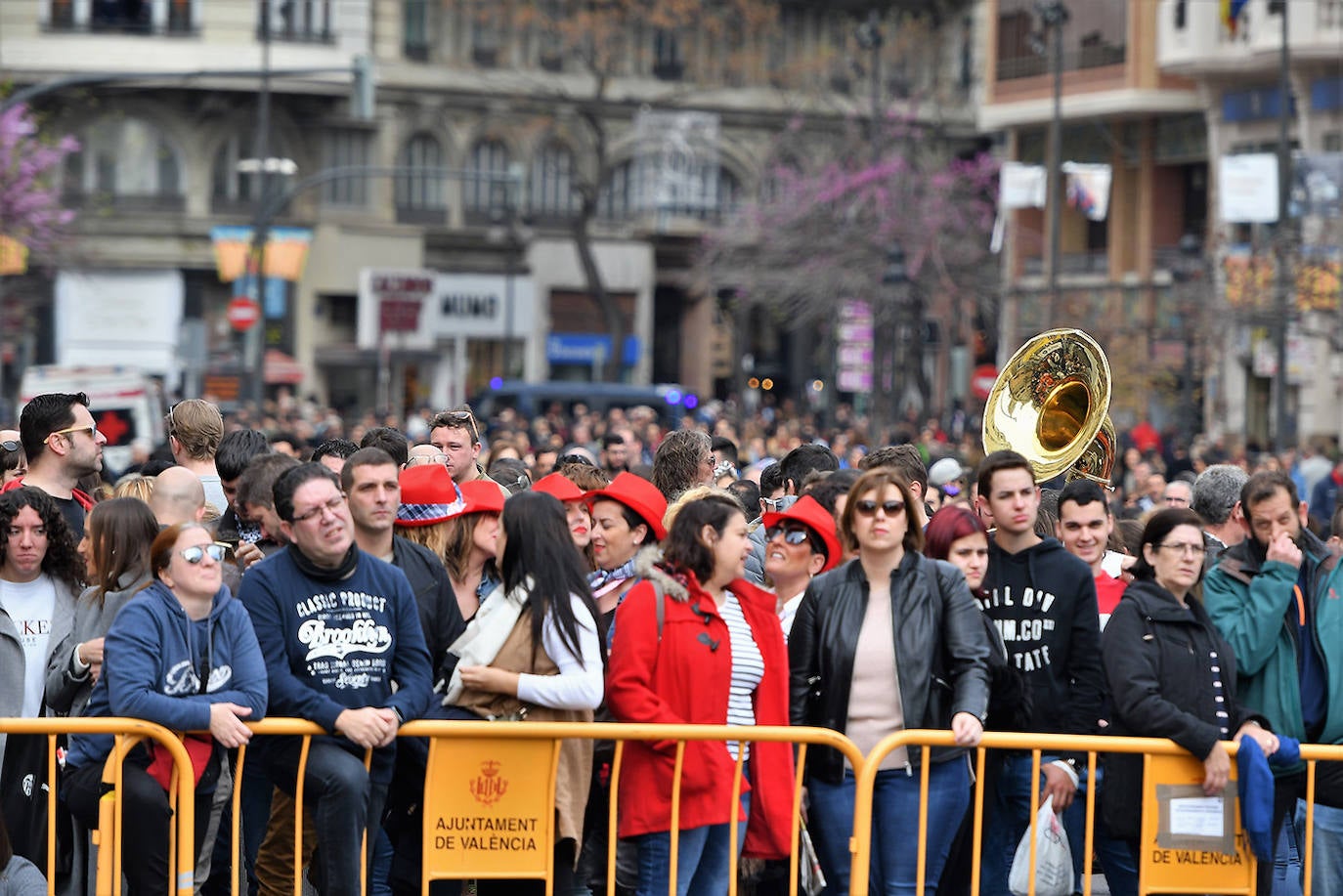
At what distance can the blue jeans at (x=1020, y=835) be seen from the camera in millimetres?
7133

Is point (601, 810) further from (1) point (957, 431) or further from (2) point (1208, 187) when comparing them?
(2) point (1208, 187)

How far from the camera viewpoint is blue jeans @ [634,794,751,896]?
6.80 m

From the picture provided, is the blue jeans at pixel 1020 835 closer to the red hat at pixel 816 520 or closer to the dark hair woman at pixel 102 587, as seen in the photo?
the red hat at pixel 816 520

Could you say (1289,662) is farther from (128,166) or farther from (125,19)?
(128,166)

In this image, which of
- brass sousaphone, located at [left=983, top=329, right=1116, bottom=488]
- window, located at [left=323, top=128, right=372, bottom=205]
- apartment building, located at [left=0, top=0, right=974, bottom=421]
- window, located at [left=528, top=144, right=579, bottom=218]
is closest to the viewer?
brass sousaphone, located at [left=983, top=329, right=1116, bottom=488]

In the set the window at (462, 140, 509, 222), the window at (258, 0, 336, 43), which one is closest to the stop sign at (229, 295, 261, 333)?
the window at (258, 0, 336, 43)

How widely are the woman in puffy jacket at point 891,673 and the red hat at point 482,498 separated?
3.97 ft

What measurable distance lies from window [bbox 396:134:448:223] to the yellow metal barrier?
38992mm

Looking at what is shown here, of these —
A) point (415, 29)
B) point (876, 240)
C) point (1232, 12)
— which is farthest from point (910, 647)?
point (415, 29)

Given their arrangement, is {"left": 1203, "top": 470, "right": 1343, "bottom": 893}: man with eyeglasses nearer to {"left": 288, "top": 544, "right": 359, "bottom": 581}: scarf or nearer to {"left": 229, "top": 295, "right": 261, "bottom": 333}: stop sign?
{"left": 288, "top": 544, "right": 359, "bottom": 581}: scarf

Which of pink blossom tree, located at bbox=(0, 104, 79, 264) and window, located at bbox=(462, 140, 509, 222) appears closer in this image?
pink blossom tree, located at bbox=(0, 104, 79, 264)

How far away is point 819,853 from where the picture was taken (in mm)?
7141

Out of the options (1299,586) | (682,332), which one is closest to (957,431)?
(682,332)

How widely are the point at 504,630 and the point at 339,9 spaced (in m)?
38.3
